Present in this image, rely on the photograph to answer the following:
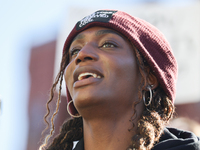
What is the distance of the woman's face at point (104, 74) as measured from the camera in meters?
2.42

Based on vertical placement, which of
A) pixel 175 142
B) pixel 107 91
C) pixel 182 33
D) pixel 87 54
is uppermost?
pixel 182 33

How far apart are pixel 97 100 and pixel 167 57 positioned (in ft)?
2.43

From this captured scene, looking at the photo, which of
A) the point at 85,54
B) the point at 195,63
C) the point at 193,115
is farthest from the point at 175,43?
the point at 85,54

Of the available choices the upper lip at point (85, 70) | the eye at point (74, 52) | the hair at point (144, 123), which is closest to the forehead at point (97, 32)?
the eye at point (74, 52)

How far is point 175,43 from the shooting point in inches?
268

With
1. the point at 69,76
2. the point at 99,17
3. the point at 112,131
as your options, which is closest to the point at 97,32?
the point at 99,17

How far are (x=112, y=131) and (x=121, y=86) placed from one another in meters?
0.32

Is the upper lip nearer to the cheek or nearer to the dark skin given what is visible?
the dark skin

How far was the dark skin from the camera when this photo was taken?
2.43m

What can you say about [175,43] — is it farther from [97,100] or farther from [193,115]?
[97,100]

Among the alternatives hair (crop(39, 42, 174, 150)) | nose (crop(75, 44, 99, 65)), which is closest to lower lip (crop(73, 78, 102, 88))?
nose (crop(75, 44, 99, 65))

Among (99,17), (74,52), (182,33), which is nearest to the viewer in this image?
(99,17)

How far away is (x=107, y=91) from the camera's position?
2.42 metres

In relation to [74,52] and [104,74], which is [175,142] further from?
[74,52]
